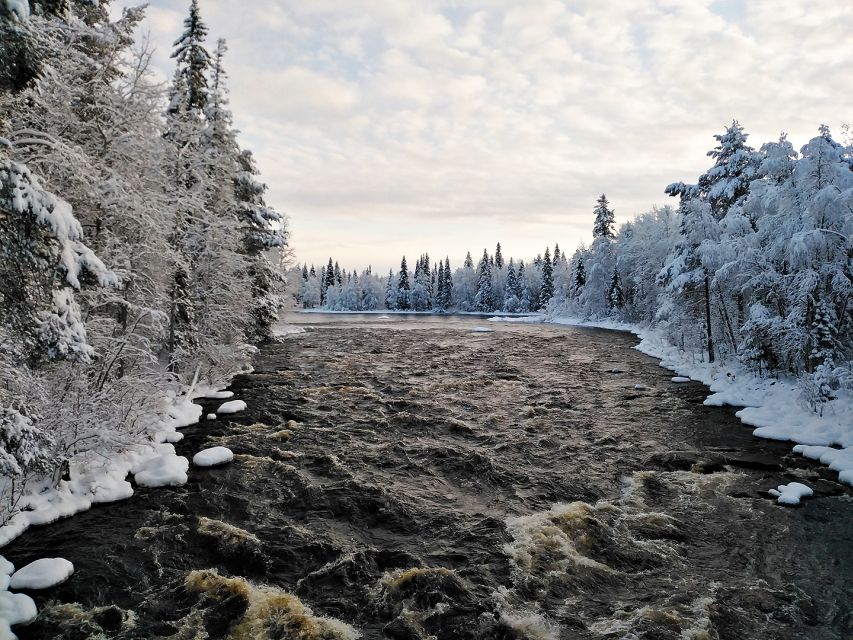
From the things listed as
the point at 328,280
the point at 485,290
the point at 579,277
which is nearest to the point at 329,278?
the point at 328,280

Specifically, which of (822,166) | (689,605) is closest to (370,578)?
(689,605)

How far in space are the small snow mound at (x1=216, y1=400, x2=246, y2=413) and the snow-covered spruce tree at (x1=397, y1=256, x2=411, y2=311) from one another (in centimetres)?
10578

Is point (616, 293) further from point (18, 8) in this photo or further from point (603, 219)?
point (18, 8)

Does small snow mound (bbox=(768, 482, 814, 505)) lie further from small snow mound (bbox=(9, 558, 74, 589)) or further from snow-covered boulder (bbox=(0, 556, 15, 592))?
snow-covered boulder (bbox=(0, 556, 15, 592))

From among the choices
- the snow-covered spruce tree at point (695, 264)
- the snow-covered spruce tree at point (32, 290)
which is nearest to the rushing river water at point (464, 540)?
the snow-covered spruce tree at point (32, 290)

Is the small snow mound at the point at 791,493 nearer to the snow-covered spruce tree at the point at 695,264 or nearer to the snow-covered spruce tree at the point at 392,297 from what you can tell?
the snow-covered spruce tree at the point at 695,264

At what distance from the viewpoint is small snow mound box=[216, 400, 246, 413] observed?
1639cm

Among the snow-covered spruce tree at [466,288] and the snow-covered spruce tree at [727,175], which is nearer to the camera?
the snow-covered spruce tree at [727,175]

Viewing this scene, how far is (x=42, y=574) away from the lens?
22.3ft

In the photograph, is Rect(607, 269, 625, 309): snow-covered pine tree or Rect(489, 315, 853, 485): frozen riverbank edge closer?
Rect(489, 315, 853, 485): frozen riverbank edge

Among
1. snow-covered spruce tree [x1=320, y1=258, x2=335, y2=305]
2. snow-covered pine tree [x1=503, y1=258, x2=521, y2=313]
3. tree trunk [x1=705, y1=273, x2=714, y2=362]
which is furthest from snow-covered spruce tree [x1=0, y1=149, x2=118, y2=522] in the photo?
snow-covered spruce tree [x1=320, y1=258, x2=335, y2=305]

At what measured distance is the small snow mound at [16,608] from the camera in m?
5.98

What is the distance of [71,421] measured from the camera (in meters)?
8.73

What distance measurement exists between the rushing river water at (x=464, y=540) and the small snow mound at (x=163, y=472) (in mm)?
291
